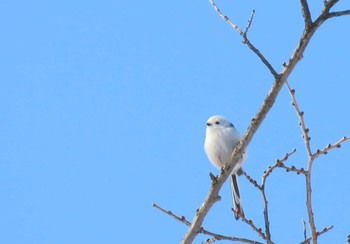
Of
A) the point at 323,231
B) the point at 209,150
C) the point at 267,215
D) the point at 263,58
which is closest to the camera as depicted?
the point at 263,58

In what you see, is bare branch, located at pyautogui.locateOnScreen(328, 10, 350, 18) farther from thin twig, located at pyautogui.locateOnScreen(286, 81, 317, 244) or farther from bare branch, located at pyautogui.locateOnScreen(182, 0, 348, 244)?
thin twig, located at pyautogui.locateOnScreen(286, 81, 317, 244)

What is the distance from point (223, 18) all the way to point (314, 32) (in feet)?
1.56

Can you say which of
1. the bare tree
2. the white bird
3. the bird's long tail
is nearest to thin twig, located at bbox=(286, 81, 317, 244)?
the bare tree

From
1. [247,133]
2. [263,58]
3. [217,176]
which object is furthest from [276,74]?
[217,176]

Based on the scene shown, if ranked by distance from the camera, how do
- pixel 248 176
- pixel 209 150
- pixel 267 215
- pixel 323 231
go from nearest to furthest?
1. pixel 323 231
2. pixel 267 215
3. pixel 248 176
4. pixel 209 150

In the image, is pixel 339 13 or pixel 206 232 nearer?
pixel 339 13

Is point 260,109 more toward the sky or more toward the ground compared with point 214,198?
more toward the sky

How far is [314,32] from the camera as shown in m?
3.14

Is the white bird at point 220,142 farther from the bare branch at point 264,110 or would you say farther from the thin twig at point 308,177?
the thin twig at point 308,177

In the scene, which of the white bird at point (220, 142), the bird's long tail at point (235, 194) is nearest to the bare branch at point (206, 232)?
the bird's long tail at point (235, 194)

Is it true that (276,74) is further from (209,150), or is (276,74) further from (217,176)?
(209,150)

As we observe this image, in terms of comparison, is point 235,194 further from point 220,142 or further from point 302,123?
point 302,123

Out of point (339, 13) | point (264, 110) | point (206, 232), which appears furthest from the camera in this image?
point (206, 232)

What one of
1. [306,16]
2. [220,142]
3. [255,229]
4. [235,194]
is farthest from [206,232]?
[220,142]
